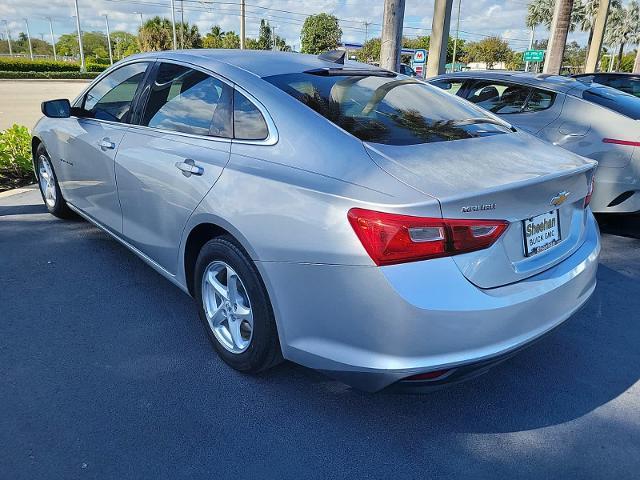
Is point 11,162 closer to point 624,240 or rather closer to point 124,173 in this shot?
point 124,173

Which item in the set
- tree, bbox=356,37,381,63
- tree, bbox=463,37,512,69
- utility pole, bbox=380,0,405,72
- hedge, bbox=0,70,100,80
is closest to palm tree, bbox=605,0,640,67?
tree, bbox=463,37,512,69

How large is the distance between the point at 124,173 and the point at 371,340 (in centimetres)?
212

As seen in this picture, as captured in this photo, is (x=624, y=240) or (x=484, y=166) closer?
(x=484, y=166)

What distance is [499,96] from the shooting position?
18.6 ft

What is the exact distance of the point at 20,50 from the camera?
12006cm

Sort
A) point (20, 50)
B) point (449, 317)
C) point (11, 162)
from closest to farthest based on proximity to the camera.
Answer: point (449, 317), point (11, 162), point (20, 50)

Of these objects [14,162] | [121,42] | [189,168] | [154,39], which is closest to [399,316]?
[189,168]

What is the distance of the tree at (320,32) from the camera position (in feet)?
273

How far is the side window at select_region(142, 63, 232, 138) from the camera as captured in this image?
2.78 meters

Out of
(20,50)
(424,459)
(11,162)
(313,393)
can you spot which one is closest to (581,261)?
(424,459)

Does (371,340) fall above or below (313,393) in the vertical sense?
above

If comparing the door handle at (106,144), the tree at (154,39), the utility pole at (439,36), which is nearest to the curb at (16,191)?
the door handle at (106,144)

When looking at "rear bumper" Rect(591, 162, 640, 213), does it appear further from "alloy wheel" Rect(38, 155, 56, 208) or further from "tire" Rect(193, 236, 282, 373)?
"alloy wheel" Rect(38, 155, 56, 208)

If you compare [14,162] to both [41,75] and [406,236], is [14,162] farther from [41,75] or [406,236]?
[41,75]
